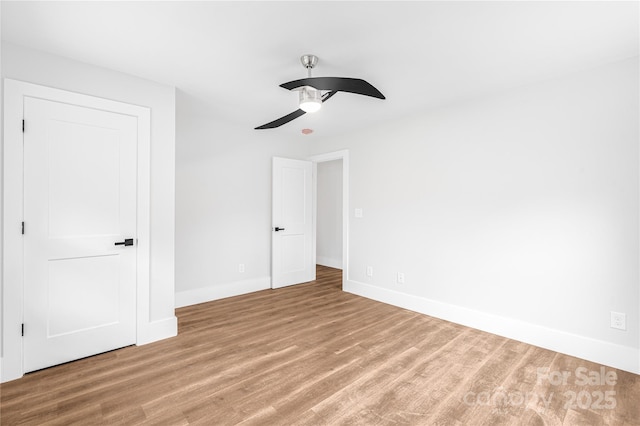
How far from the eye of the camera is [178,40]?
2.15 m

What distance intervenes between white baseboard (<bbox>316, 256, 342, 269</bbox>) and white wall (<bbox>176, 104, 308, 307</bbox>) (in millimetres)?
2140

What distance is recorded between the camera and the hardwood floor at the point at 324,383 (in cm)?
180

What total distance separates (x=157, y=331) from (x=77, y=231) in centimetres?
116

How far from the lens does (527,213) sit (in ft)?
9.37

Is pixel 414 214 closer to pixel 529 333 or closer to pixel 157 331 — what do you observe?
pixel 529 333

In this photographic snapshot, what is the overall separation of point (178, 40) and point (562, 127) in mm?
3345

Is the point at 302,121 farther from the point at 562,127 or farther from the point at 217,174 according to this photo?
the point at 562,127

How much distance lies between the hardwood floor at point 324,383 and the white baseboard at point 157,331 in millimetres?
104

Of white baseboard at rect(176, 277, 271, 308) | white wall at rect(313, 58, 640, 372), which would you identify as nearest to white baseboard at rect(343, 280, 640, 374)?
white wall at rect(313, 58, 640, 372)

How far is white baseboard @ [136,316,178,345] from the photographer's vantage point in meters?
2.75

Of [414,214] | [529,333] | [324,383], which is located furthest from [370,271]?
[324,383]

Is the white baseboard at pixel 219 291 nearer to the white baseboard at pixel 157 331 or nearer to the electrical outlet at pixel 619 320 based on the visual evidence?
the white baseboard at pixel 157 331

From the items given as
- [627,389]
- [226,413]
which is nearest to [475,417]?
[627,389]

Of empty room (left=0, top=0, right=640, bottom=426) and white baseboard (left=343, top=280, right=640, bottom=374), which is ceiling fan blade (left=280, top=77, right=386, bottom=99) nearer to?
empty room (left=0, top=0, right=640, bottom=426)
